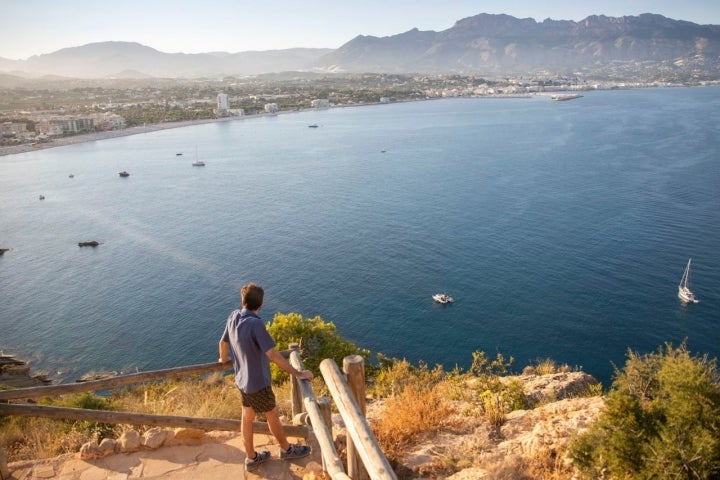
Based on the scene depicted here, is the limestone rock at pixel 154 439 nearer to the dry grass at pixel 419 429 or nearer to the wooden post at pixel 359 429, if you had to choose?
the dry grass at pixel 419 429

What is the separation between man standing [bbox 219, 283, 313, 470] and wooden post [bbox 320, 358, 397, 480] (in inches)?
25.0

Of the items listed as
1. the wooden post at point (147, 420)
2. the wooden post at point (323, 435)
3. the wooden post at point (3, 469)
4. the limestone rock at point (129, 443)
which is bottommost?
the limestone rock at point (129, 443)

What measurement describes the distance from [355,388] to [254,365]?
1.17 meters

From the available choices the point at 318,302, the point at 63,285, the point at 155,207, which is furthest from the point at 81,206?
the point at 318,302

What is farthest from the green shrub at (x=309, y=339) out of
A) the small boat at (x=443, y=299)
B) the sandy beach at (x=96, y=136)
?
the sandy beach at (x=96, y=136)

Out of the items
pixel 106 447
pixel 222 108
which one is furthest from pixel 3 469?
pixel 222 108

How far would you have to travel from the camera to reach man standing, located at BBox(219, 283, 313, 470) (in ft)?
15.4

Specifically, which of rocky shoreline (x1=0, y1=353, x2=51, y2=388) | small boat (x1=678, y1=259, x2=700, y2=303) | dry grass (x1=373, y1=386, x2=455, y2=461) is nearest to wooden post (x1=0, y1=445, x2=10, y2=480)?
dry grass (x1=373, y1=386, x2=455, y2=461)

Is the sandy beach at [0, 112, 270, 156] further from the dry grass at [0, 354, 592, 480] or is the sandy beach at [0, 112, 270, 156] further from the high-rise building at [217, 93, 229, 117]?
the dry grass at [0, 354, 592, 480]

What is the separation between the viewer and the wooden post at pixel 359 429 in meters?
3.17

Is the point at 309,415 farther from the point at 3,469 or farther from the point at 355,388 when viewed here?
the point at 3,469

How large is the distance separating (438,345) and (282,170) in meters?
53.3

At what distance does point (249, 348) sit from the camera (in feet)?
15.7

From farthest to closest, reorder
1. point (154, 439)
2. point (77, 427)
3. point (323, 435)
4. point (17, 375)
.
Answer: point (17, 375), point (77, 427), point (154, 439), point (323, 435)
